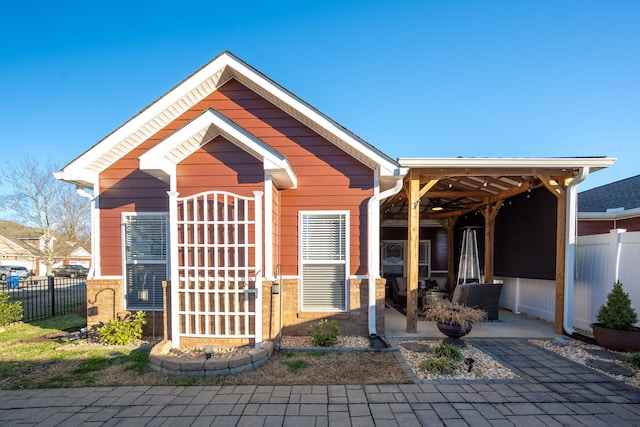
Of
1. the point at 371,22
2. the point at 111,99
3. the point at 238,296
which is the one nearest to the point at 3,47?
the point at 111,99

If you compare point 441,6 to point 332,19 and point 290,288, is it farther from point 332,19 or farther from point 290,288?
point 290,288

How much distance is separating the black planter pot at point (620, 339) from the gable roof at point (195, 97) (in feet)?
14.1

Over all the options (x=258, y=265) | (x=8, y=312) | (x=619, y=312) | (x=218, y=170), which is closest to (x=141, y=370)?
(x=258, y=265)

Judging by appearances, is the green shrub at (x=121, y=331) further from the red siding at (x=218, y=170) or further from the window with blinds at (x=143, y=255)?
the red siding at (x=218, y=170)

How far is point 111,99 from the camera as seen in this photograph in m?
13.3

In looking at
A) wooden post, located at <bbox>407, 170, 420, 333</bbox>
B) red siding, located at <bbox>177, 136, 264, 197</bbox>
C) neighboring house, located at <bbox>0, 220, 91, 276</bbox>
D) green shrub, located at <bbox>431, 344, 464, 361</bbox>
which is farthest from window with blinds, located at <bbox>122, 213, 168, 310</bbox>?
neighboring house, located at <bbox>0, 220, 91, 276</bbox>

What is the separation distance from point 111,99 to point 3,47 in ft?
11.4

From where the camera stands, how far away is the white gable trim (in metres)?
4.54

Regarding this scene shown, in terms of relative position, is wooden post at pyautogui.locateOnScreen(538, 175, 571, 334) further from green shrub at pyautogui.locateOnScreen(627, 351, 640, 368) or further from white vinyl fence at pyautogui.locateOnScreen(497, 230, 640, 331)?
green shrub at pyautogui.locateOnScreen(627, 351, 640, 368)

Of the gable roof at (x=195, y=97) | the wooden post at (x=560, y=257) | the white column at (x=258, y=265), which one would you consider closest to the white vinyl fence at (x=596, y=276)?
the wooden post at (x=560, y=257)

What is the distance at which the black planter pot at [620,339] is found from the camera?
4754 mm

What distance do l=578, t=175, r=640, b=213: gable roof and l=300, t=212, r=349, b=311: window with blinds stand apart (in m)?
8.84

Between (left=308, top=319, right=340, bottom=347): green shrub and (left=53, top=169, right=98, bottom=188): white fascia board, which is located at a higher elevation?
(left=53, top=169, right=98, bottom=188): white fascia board

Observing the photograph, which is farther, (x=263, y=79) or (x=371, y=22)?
(x=371, y=22)
